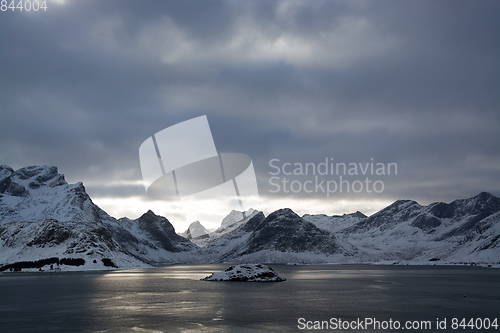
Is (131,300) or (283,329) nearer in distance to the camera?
(283,329)

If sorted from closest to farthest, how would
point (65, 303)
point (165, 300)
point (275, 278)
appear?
point (65, 303), point (165, 300), point (275, 278)

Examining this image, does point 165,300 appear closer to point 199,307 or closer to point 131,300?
point 131,300

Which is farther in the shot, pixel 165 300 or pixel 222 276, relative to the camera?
pixel 222 276

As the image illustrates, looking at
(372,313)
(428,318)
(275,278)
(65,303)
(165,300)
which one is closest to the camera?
(428,318)

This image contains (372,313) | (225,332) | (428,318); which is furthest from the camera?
(372,313)

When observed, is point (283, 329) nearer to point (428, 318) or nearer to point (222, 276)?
point (428, 318)

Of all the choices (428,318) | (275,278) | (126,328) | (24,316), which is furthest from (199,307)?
(275,278)

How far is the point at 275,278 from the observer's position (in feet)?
477

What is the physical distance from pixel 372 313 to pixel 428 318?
810cm

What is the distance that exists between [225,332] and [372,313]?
89.5ft

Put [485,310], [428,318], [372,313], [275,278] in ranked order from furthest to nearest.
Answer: [275,278], [485,310], [372,313], [428,318]

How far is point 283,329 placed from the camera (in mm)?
48031

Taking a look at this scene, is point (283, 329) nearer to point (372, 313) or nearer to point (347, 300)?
point (372, 313)

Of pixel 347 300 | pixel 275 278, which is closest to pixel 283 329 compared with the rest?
pixel 347 300
